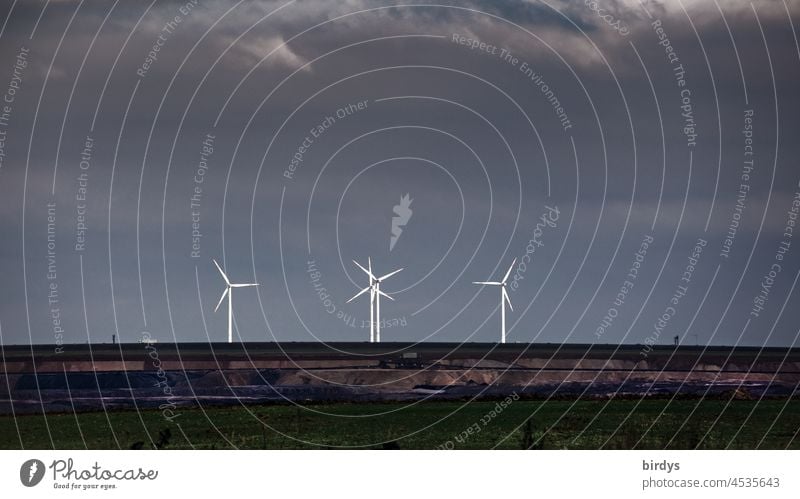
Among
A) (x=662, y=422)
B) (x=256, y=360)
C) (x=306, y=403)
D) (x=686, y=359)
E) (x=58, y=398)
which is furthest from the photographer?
(x=686, y=359)

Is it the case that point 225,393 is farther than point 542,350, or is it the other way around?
point 542,350

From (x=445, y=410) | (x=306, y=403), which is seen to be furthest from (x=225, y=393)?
(x=445, y=410)

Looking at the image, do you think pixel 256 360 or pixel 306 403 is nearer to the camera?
pixel 306 403
